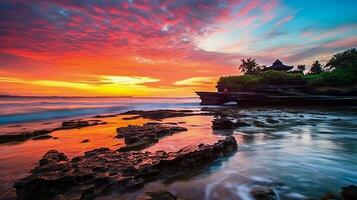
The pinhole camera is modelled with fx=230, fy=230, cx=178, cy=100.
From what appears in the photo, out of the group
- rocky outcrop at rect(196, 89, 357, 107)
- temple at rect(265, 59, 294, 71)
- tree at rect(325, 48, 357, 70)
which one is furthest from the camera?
temple at rect(265, 59, 294, 71)

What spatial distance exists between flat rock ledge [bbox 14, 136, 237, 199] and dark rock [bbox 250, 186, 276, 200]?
1.84 meters

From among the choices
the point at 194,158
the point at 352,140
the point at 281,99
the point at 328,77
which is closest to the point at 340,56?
the point at 328,77

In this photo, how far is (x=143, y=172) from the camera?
5.11m

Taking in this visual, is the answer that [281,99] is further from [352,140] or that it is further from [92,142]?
[92,142]

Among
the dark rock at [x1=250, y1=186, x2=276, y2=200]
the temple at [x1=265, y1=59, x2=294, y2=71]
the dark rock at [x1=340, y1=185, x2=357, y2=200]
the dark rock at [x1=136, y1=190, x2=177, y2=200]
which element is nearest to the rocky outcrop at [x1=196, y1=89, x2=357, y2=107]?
the temple at [x1=265, y1=59, x2=294, y2=71]

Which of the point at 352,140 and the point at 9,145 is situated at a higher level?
the point at 9,145

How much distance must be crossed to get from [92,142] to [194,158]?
5208mm

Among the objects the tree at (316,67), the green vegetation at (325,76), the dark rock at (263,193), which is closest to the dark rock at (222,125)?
the dark rock at (263,193)

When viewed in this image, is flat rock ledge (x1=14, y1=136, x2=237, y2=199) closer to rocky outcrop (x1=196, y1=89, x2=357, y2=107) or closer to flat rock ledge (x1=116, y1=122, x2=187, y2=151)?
flat rock ledge (x1=116, y1=122, x2=187, y2=151)

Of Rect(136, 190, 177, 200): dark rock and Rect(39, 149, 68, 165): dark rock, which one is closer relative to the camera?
Rect(136, 190, 177, 200): dark rock

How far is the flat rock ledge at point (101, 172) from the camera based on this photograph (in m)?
4.30

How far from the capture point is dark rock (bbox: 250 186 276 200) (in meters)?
4.18

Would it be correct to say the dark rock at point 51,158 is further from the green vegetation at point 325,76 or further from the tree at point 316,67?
the tree at point 316,67

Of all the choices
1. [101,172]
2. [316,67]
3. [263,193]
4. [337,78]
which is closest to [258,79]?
[337,78]
